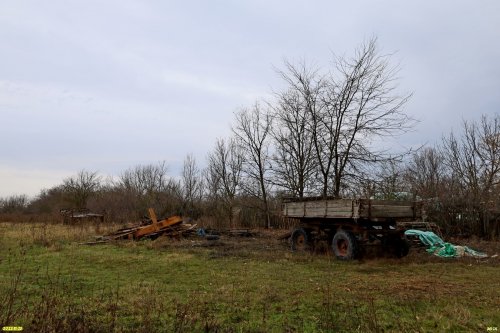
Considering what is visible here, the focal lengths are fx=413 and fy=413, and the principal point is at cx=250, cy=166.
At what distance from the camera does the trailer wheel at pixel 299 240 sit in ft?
49.8

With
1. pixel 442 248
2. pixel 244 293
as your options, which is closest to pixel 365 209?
pixel 442 248

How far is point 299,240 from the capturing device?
1555 cm

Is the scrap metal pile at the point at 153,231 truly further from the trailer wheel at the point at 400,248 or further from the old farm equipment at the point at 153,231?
the trailer wheel at the point at 400,248

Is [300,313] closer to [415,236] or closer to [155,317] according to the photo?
[155,317]

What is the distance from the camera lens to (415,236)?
15.8 m

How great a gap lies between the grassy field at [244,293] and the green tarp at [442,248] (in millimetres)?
649

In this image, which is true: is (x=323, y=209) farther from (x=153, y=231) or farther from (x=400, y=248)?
(x=153, y=231)

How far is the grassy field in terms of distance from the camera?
213 inches

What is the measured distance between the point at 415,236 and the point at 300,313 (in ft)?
36.6

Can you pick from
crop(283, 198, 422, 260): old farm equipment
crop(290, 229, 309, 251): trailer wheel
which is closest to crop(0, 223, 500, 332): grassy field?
crop(283, 198, 422, 260): old farm equipment

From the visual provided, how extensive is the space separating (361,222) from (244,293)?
21.9 feet

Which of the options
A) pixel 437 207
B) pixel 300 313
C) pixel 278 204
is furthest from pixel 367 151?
pixel 300 313

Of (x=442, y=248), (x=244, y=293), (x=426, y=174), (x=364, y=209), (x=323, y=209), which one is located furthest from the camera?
(x=426, y=174)

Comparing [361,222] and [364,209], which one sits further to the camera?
[361,222]
